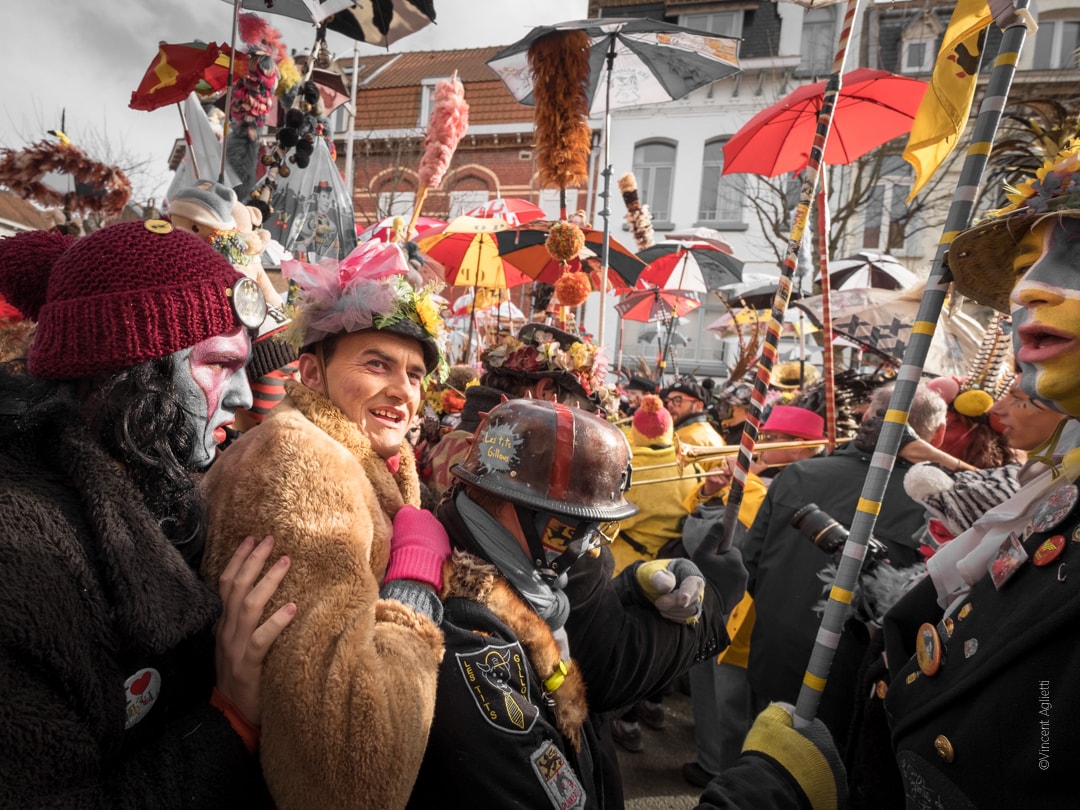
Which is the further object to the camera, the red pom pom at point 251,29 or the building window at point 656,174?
the building window at point 656,174

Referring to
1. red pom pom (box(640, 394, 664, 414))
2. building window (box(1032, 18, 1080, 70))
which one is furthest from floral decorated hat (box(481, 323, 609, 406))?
building window (box(1032, 18, 1080, 70))

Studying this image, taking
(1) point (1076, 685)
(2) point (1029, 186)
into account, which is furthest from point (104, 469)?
(2) point (1029, 186)

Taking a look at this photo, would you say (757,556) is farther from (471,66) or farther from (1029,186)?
(471,66)

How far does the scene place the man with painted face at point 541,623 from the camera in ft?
4.86

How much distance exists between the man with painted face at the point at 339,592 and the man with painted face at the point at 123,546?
3.0 inches

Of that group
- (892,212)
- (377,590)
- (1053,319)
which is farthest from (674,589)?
(892,212)

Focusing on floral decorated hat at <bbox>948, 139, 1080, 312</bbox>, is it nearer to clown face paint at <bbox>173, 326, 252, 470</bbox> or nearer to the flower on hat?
clown face paint at <bbox>173, 326, 252, 470</bbox>

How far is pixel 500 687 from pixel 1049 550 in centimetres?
121

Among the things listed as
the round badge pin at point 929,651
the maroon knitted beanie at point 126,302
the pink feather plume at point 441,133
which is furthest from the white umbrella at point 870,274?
the maroon knitted beanie at point 126,302

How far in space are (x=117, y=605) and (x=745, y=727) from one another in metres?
3.74

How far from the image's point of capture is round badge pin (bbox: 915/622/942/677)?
56.8 inches

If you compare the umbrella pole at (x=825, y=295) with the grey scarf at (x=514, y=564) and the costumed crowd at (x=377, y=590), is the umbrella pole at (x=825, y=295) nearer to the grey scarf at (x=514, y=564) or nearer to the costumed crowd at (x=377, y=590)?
the costumed crowd at (x=377, y=590)

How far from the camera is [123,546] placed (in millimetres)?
1220

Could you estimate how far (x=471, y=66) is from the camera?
23.5 m
